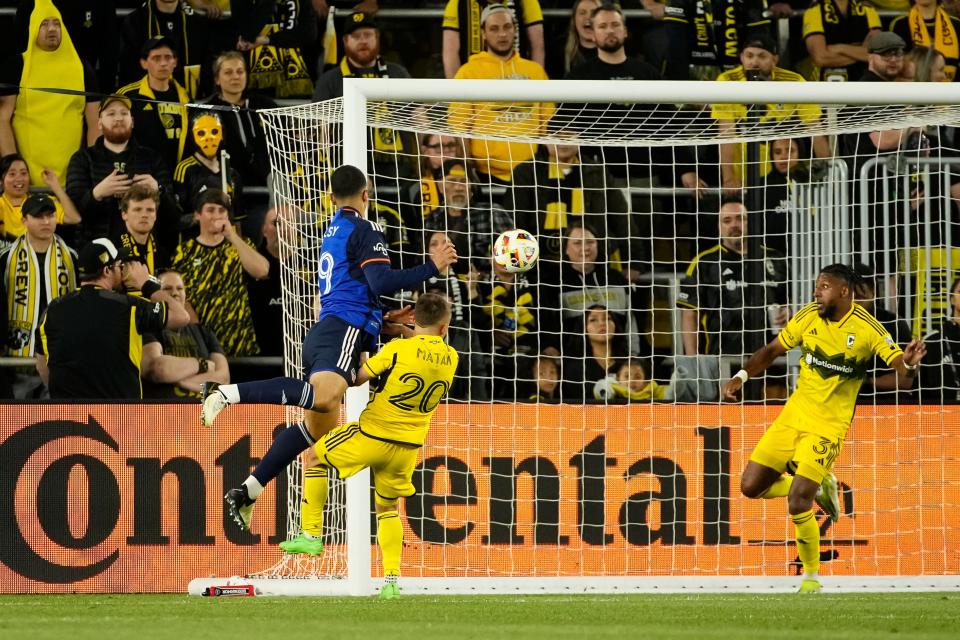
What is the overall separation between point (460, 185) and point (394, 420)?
3244mm

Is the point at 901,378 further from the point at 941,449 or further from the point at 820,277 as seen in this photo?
the point at 941,449

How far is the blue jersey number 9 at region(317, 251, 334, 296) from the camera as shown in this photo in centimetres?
836

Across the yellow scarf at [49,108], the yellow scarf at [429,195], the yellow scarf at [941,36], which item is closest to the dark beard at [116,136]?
the yellow scarf at [49,108]

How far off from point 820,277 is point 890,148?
114 inches

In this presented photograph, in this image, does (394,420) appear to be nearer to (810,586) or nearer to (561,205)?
(810,586)

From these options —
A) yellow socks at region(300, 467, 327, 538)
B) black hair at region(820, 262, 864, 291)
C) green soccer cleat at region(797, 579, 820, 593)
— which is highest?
black hair at region(820, 262, 864, 291)

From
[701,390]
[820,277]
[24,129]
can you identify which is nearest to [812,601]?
[820,277]

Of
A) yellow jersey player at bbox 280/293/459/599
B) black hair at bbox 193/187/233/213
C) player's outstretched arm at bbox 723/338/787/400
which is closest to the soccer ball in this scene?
yellow jersey player at bbox 280/293/459/599

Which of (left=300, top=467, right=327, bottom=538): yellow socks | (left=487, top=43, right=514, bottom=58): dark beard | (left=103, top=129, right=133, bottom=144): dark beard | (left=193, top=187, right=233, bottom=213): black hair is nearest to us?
(left=300, top=467, right=327, bottom=538): yellow socks

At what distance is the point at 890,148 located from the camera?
1191cm

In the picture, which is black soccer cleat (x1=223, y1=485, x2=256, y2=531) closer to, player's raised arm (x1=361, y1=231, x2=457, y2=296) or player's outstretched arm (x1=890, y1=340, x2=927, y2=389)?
player's raised arm (x1=361, y1=231, x2=457, y2=296)

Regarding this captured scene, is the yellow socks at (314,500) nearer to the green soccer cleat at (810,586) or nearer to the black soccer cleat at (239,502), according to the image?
the black soccer cleat at (239,502)

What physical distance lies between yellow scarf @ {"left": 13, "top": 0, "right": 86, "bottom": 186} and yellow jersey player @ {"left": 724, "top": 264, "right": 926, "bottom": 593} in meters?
5.73

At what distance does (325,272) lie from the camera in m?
8.39
